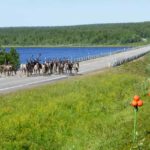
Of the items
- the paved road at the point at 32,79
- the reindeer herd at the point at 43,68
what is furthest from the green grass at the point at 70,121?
the reindeer herd at the point at 43,68

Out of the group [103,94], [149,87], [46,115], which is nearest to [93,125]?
[46,115]

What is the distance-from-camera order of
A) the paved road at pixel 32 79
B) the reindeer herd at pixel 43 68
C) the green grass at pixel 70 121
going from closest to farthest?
the green grass at pixel 70 121 < the paved road at pixel 32 79 < the reindeer herd at pixel 43 68

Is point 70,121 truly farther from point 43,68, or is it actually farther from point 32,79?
point 43,68

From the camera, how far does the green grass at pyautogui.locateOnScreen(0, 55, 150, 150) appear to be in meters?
20.8

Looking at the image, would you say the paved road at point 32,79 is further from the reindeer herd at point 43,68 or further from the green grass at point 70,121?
the green grass at point 70,121

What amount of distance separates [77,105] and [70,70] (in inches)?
1184

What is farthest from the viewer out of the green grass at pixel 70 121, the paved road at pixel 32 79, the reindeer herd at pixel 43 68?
the reindeer herd at pixel 43 68

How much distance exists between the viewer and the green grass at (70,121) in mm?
20750

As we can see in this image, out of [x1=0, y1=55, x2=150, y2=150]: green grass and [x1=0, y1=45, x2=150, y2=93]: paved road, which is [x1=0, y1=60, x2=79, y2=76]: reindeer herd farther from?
[x1=0, y1=55, x2=150, y2=150]: green grass

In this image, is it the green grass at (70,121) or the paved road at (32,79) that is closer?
the green grass at (70,121)

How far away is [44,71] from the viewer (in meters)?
56.8

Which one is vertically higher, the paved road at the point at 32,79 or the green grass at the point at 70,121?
the green grass at the point at 70,121

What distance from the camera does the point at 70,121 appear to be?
25.7m

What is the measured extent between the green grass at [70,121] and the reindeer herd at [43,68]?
20907 mm
